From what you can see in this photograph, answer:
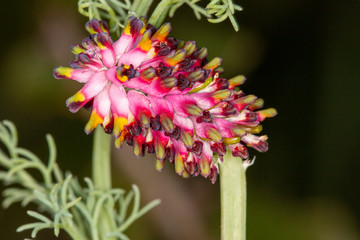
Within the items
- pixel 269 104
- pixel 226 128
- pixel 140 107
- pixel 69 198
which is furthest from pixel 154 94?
pixel 269 104

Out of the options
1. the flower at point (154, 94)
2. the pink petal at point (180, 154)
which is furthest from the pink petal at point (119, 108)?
the pink petal at point (180, 154)

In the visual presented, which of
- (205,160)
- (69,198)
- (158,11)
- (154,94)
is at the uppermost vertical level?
(158,11)

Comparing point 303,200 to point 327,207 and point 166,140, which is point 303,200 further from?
point 166,140

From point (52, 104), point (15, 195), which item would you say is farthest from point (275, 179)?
point (15, 195)

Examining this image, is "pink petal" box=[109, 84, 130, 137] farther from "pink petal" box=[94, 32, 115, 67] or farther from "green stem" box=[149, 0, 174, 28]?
"green stem" box=[149, 0, 174, 28]

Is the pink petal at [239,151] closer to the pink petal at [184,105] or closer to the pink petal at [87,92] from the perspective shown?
the pink petal at [184,105]

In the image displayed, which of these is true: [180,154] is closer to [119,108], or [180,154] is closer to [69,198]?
[119,108]
